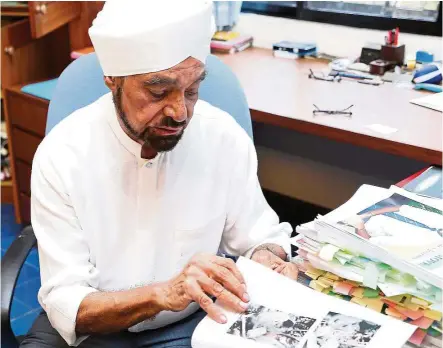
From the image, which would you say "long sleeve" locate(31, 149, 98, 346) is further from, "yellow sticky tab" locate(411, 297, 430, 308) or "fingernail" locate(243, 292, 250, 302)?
"yellow sticky tab" locate(411, 297, 430, 308)

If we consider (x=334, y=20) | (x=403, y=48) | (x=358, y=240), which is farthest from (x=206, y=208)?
(x=334, y=20)

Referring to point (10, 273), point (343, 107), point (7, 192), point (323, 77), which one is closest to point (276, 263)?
point (10, 273)

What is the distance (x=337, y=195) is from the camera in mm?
2539

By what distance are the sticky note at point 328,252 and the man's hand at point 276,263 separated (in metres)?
0.11

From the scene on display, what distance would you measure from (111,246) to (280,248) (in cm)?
35

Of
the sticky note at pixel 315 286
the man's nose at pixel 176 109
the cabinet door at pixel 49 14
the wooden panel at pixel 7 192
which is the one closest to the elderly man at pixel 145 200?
the man's nose at pixel 176 109

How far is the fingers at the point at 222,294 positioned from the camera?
962mm

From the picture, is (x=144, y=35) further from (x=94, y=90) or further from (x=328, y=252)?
(x=328, y=252)

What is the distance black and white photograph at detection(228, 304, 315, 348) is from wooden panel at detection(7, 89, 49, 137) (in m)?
1.61

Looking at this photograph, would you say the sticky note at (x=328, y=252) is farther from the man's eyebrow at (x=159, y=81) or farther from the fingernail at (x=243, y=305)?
the man's eyebrow at (x=159, y=81)

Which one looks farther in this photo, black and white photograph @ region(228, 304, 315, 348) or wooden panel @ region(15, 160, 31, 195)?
wooden panel @ region(15, 160, 31, 195)

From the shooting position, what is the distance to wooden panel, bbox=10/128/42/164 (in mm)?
2505

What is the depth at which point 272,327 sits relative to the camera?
91 centimetres

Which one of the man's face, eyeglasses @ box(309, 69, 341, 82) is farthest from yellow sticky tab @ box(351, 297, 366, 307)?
eyeglasses @ box(309, 69, 341, 82)
